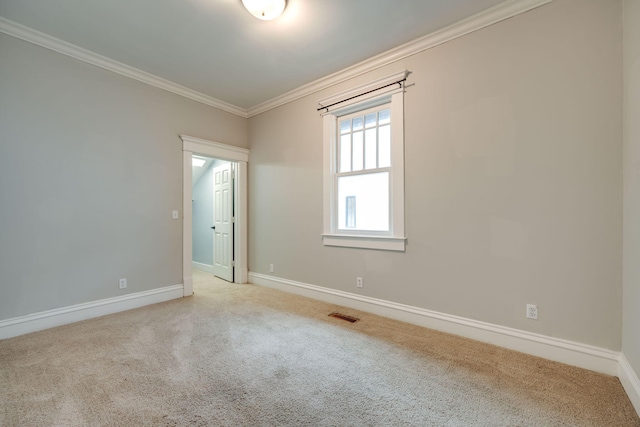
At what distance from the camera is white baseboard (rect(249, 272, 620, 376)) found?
1.90 meters

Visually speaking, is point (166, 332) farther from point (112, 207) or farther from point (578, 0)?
point (578, 0)

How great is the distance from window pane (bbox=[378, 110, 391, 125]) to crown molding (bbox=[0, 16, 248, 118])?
2.48 meters

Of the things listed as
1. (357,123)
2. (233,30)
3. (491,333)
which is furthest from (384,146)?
(491,333)

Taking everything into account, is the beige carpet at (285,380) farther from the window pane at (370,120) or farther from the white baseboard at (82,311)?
the window pane at (370,120)

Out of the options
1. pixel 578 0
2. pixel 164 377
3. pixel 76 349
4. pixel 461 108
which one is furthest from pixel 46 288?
pixel 578 0

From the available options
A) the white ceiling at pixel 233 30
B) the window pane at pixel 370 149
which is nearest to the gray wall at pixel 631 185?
the white ceiling at pixel 233 30

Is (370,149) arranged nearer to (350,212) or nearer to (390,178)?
(390,178)

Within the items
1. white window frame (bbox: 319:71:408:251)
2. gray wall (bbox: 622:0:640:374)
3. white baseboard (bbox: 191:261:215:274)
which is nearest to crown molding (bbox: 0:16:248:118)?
white window frame (bbox: 319:71:408:251)

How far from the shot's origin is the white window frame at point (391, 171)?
9.24 feet

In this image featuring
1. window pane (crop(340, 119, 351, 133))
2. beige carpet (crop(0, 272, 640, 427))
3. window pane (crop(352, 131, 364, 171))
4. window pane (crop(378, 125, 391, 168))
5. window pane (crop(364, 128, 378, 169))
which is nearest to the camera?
beige carpet (crop(0, 272, 640, 427))

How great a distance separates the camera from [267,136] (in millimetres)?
4195

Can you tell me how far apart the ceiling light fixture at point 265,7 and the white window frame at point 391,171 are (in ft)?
4.01

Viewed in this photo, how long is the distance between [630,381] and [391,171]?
88.8 inches

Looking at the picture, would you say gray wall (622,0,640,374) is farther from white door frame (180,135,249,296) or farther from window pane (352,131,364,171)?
white door frame (180,135,249,296)
